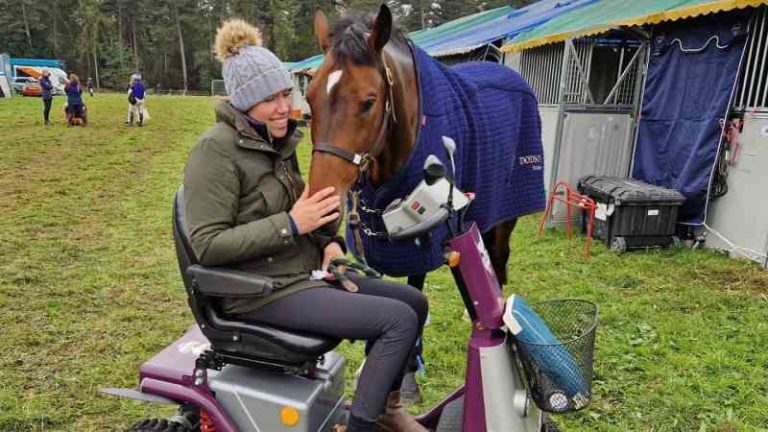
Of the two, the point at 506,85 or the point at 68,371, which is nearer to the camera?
the point at 68,371

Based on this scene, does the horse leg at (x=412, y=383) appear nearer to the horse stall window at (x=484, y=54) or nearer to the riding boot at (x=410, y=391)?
the riding boot at (x=410, y=391)

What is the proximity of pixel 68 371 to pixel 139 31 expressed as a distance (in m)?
66.9

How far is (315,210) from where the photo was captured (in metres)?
1.75

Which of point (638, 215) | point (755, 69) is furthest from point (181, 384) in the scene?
point (755, 69)

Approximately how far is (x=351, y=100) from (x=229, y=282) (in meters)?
0.76

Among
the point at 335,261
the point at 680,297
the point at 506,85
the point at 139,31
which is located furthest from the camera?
the point at 139,31

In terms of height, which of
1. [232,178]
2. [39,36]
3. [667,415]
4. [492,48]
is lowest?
[667,415]

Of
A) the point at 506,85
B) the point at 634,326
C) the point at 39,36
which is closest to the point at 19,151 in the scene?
the point at 506,85

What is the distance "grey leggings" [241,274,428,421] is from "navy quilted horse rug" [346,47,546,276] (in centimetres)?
52

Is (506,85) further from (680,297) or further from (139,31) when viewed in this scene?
(139,31)

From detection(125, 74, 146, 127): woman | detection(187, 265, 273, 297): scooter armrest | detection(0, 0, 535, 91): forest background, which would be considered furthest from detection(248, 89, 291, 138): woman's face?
detection(0, 0, 535, 91): forest background

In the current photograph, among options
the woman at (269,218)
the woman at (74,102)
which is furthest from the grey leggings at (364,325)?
the woman at (74,102)

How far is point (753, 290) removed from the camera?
468 centimetres

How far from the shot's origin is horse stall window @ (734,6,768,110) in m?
5.32
